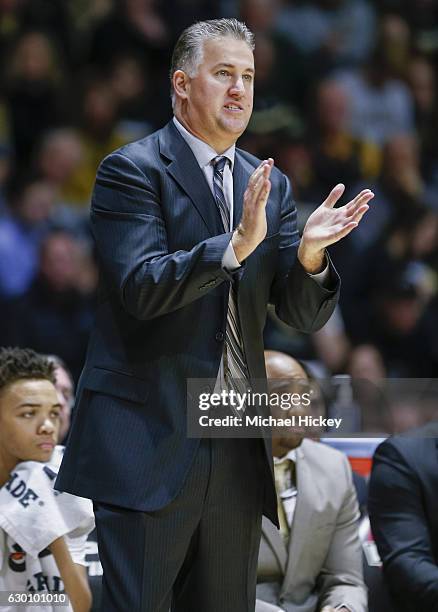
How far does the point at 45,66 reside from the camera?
6570 mm

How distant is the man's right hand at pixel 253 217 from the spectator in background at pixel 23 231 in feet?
13.4

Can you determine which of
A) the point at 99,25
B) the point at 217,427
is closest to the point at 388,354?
the point at 99,25

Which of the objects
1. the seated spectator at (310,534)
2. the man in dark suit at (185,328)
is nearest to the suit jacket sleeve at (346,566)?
the seated spectator at (310,534)

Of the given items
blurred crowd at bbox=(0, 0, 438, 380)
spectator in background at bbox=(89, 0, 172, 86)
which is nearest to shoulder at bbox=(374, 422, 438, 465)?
blurred crowd at bbox=(0, 0, 438, 380)

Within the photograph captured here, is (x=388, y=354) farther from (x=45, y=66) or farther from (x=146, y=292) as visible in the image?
(x=146, y=292)

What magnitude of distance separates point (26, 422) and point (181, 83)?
1133mm

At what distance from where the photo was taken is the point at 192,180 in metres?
2.43

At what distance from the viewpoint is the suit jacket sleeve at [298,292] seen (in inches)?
94.8

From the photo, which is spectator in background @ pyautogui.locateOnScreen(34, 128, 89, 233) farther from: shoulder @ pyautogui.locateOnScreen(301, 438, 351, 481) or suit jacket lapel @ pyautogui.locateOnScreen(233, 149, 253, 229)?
suit jacket lapel @ pyautogui.locateOnScreen(233, 149, 253, 229)

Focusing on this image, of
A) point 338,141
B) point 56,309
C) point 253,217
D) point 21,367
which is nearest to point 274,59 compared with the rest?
point 338,141

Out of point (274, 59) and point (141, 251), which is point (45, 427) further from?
point (274, 59)

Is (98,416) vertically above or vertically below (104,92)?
below

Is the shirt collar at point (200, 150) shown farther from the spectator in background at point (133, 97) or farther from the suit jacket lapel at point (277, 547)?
the spectator in background at point (133, 97)

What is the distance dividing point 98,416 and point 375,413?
107 cm
